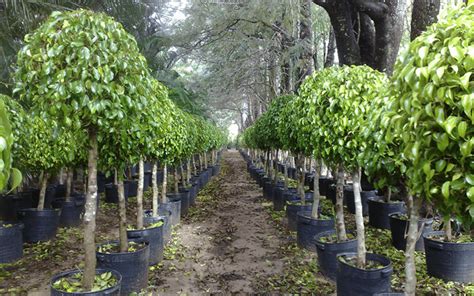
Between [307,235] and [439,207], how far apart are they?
3.54m

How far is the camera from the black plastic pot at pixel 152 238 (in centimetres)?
471

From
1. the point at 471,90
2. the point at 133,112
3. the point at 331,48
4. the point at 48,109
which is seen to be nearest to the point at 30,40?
the point at 48,109

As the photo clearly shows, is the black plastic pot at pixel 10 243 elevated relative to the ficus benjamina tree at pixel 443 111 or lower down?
lower down

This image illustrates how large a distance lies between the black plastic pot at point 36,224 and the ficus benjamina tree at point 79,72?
3.05m

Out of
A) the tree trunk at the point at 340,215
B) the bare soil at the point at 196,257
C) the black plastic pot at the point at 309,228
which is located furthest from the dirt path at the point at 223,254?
the tree trunk at the point at 340,215

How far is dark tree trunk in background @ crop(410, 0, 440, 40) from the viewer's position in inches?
224

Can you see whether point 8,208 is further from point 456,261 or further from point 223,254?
point 456,261

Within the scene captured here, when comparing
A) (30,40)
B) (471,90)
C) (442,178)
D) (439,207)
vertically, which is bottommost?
(439,207)

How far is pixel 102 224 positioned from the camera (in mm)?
7273

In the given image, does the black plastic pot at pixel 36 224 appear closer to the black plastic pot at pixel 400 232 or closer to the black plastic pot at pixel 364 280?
the black plastic pot at pixel 364 280

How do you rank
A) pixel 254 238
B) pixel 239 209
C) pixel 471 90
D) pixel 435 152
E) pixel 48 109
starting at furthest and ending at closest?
pixel 239 209 → pixel 254 238 → pixel 48 109 → pixel 435 152 → pixel 471 90

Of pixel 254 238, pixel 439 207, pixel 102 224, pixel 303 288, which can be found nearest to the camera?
pixel 439 207

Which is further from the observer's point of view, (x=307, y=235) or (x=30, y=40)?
(x=307, y=235)

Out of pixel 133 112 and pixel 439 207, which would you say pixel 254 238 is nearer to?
pixel 133 112
